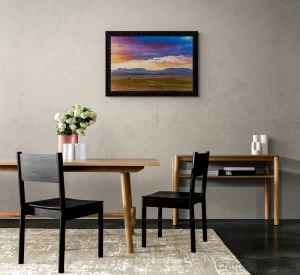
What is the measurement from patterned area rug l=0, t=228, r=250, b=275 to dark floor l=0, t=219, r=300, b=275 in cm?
12

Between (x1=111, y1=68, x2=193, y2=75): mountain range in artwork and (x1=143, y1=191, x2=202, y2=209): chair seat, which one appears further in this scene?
(x1=111, y1=68, x2=193, y2=75): mountain range in artwork

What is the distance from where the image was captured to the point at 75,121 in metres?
4.02

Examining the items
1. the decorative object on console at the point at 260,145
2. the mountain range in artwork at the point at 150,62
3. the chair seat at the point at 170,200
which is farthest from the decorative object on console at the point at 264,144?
the chair seat at the point at 170,200

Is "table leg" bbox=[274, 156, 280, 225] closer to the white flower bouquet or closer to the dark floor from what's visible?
the dark floor

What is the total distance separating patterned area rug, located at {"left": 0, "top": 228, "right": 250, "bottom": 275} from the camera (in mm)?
3148

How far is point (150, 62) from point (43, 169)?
2606mm

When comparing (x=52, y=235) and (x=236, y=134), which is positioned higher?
(x=236, y=134)

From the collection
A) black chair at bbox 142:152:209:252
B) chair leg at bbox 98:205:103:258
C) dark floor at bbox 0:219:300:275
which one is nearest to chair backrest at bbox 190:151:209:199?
black chair at bbox 142:152:209:252

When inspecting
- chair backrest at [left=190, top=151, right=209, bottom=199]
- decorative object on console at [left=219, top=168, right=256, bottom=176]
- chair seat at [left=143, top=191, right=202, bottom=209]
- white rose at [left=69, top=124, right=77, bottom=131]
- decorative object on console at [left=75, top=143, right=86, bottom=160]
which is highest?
white rose at [left=69, top=124, right=77, bottom=131]

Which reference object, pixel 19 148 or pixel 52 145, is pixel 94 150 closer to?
pixel 52 145

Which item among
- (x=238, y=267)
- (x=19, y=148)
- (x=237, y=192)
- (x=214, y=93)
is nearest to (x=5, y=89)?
(x=19, y=148)

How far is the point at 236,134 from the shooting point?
546 centimetres

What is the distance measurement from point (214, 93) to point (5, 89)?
2.41 meters

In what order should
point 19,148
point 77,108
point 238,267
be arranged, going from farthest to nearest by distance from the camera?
point 19,148 < point 77,108 < point 238,267
